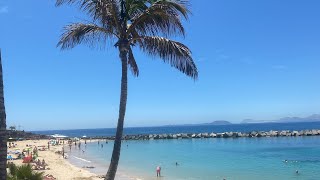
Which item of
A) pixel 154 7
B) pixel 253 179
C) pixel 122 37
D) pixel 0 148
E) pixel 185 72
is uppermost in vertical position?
pixel 154 7

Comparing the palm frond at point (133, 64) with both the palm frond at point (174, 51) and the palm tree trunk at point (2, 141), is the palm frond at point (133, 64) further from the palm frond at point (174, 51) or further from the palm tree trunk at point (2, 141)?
the palm tree trunk at point (2, 141)

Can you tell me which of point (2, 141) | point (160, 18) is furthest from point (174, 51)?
point (2, 141)

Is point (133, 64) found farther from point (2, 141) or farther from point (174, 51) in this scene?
point (2, 141)

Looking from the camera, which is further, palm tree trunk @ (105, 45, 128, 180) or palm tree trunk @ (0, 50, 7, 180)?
palm tree trunk @ (105, 45, 128, 180)

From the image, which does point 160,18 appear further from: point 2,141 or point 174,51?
point 2,141

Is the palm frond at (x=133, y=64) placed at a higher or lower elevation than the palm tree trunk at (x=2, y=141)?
higher

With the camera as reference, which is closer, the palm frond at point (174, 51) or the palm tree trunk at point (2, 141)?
the palm tree trunk at point (2, 141)

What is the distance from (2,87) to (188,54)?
4699 mm

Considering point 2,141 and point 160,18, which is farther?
point 160,18

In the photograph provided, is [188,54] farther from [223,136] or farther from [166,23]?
[223,136]

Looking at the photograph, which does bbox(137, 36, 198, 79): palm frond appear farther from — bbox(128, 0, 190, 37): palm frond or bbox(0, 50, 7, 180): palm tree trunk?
bbox(0, 50, 7, 180): palm tree trunk

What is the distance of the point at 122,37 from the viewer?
28.8ft

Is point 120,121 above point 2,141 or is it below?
above

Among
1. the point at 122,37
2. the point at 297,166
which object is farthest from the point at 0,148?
the point at 297,166
